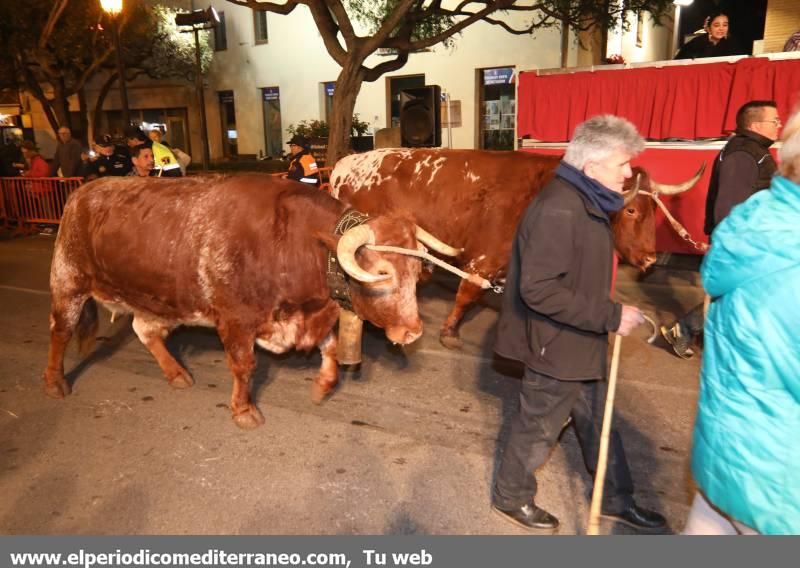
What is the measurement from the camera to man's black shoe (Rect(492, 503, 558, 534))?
3018 millimetres

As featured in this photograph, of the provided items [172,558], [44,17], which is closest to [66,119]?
[44,17]

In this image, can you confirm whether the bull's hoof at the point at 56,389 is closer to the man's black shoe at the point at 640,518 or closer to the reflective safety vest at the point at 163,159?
the man's black shoe at the point at 640,518

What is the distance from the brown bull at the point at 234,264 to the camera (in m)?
3.80

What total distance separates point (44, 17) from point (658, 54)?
2608 cm

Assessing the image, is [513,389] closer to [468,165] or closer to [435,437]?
[435,437]

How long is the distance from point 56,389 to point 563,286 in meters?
4.20

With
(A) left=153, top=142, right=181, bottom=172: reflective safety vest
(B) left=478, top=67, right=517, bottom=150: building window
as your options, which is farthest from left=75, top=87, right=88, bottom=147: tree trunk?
(A) left=153, top=142, right=181, bottom=172: reflective safety vest

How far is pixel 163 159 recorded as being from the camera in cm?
907

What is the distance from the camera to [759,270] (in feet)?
5.20

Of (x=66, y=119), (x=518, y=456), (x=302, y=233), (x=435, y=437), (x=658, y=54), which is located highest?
(x=658, y=54)

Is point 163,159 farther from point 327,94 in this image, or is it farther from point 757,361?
point 327,94

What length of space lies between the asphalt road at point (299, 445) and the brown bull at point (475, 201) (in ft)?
2.67

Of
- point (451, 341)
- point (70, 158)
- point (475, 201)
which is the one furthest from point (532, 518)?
point (70, 158)

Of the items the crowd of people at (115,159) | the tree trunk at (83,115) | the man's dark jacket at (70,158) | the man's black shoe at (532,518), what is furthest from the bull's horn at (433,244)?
the tree trunk at (83,115)
